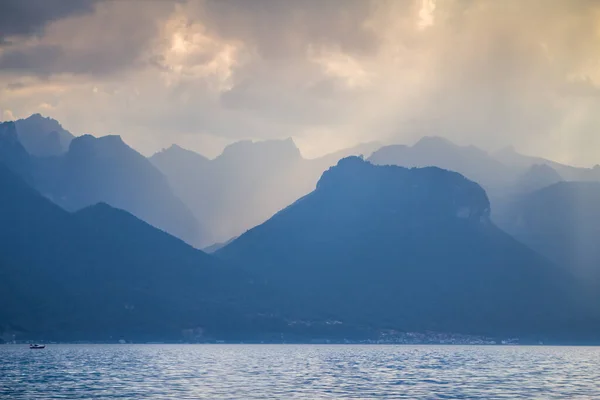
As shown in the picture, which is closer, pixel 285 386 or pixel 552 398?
pixel 552 398

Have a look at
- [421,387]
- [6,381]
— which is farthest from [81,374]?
[421,387]

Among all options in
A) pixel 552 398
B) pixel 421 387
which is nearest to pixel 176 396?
pixel 421 387

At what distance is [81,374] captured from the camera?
183750 mm

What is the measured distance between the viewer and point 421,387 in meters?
150

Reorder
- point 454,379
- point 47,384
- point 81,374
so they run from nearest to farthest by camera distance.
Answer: point 47,384 < point 454,379 < point 81,374

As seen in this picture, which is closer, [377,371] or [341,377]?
[341,377]

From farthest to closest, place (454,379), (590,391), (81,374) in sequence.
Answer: (81,374) < (454,379) < (590,391)

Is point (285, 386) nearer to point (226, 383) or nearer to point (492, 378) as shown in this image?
point (226, 383)

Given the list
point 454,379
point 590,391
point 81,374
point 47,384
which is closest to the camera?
point 590,391

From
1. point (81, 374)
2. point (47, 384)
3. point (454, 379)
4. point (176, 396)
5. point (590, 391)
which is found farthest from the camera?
point (81, 374)

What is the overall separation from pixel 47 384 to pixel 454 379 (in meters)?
75.8

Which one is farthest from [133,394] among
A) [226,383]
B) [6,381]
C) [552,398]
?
[552,398]

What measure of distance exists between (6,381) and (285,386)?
50446 millimetres

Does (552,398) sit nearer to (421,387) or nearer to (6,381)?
(421,387)
